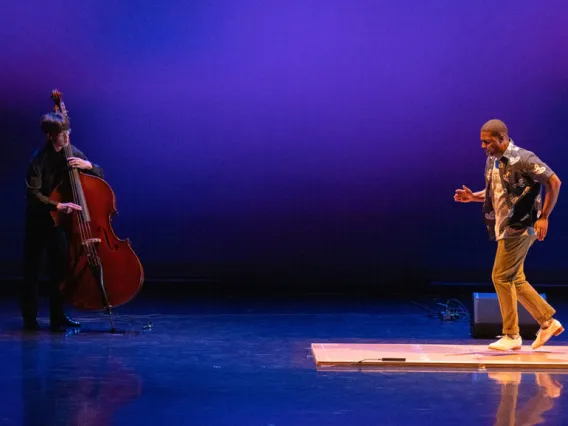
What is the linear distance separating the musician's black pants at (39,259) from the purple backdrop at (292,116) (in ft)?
7.03

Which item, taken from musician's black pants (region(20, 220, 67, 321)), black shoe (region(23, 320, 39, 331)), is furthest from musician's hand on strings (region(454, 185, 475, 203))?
black shoe (region(23, 320, 39, 331))

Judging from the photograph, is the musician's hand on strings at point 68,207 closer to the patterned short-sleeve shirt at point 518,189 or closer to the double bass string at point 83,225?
the double bass string at point 83,225

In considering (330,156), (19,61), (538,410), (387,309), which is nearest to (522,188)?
(538,410)

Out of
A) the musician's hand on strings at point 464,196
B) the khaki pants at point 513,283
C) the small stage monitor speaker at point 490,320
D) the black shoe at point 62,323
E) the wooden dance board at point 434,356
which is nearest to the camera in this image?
the wooden dance board at point 434,356

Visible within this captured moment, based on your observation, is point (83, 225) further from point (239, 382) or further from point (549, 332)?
point (549, 332)

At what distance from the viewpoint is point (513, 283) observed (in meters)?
4.75

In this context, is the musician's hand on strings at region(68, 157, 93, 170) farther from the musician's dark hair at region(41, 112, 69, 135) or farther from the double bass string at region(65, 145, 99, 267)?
the musician's dark hair at region(41, 112, 69, 135)

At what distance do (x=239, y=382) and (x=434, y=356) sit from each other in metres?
1.13

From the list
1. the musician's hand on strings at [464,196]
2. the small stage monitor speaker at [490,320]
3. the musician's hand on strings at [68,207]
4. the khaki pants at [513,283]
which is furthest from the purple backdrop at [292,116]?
the khaki pants at [513,283]

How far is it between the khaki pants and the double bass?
2108 mm

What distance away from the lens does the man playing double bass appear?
5320 millimetres

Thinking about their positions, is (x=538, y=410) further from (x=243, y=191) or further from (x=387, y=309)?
(x=243, y=191)

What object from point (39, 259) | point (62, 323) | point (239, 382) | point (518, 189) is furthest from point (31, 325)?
point (518, 189)

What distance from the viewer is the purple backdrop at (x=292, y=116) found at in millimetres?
7289
